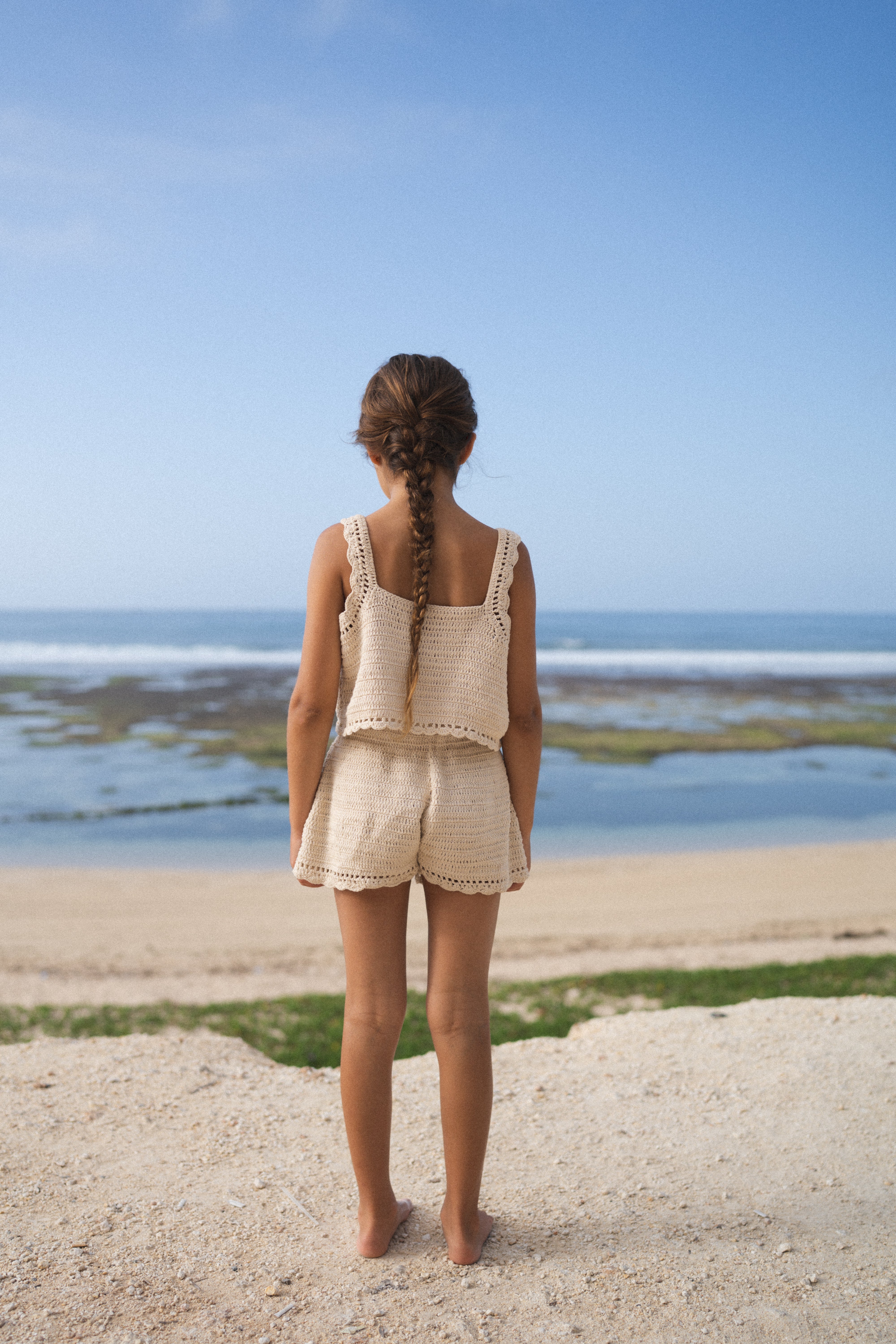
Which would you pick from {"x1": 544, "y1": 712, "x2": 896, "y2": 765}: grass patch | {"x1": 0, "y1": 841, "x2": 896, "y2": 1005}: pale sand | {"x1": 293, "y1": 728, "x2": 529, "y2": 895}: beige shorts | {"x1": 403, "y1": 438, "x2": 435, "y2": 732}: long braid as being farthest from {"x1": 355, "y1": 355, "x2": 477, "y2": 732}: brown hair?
{"x1": 544, "y1": 712, "x2": 896, "y2": 765}: grass patch

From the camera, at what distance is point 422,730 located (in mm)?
2375

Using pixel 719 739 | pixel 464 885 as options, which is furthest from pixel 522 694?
pixel 719 739

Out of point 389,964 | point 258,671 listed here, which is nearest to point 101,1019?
point 389,964

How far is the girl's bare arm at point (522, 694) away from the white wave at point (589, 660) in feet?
98.8

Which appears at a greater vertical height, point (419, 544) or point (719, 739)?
point (419, 544)

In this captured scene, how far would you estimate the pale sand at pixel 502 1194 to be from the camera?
2.29 meters

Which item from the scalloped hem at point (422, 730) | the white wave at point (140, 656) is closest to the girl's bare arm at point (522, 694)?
the scalloped hem at point (422, 730)

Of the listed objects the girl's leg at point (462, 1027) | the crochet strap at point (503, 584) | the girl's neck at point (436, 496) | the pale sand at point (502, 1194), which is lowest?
the pale sand at point (502, 1194)

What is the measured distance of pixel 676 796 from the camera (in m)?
13.1

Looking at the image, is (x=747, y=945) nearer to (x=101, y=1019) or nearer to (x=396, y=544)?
(x=101, y=1019)

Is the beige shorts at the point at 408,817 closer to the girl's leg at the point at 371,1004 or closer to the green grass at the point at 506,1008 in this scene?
the girl's leg at the point at 371,1004

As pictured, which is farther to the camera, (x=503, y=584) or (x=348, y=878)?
(x=503, y=584)

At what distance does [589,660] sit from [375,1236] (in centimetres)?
3724

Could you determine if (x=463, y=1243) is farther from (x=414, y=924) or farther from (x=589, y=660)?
(x=589, y=660)
